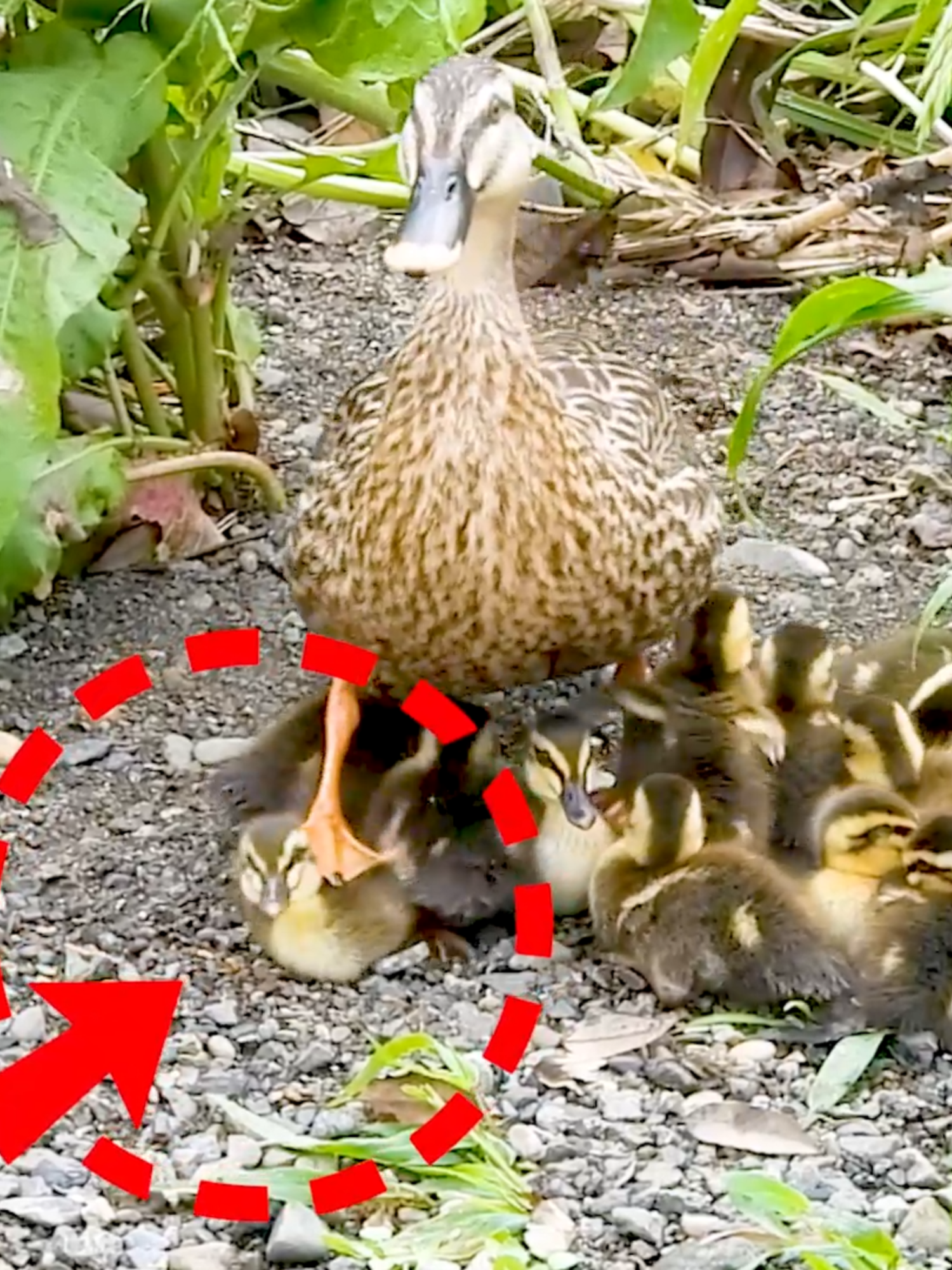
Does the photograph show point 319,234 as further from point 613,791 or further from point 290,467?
point 613,791

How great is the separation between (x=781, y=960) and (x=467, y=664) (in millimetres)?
553

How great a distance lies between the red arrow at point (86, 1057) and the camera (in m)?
2.16

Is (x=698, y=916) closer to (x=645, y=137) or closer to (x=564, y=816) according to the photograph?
(x=564, y=816)

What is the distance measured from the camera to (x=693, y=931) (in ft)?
7.55

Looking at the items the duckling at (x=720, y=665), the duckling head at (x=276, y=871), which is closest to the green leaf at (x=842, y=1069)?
the duckling at (x=720, y=665)

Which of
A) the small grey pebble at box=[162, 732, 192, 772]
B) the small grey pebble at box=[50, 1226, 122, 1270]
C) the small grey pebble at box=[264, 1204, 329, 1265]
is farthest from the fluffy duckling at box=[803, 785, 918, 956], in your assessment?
the small grey pebble at box=[162, 732, 192, 772]

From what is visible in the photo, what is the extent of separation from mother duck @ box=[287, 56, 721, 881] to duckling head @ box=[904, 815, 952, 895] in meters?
0.52

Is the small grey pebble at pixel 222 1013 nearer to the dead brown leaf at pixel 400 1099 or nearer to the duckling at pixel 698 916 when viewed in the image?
the dead brown leaf at pixel 400 1099

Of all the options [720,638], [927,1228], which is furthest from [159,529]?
[927,1228]

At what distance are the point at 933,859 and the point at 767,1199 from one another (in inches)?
18.0

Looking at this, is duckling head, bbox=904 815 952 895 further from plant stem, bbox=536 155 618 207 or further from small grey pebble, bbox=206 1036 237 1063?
plant stem, bbox=536 155 618 207

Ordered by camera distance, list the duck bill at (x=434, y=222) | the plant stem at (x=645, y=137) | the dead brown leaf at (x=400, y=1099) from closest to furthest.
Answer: the dead brown leaf at (x=400, y=1099), the duck bill at (x=434, y=222), the plant stem at (x=645, y=137)

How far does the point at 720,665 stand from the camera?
269 cm

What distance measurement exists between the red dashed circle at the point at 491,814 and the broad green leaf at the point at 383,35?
0.70 m
